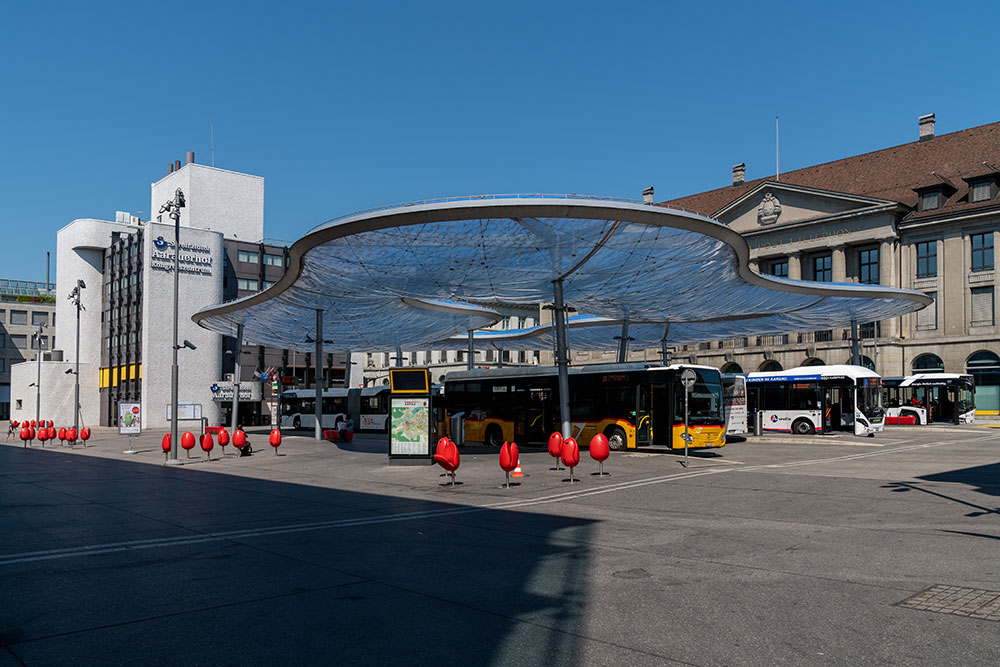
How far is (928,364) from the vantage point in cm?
6019

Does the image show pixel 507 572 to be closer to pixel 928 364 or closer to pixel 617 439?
pixel 617 439

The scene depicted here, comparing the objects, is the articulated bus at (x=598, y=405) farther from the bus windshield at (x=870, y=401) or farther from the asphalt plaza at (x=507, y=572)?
the bus windshield at (x=870, y=401)

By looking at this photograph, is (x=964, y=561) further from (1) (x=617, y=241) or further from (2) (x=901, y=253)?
(2) (x=901, y=253)

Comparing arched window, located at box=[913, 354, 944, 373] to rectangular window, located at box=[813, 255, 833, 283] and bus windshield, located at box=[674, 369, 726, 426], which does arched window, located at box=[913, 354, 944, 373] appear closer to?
rectangular window, located at box=[813, 255, 833, 283]

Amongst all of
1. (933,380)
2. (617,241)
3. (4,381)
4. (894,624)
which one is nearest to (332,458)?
(617,241)

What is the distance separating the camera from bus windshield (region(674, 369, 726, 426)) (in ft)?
85.6

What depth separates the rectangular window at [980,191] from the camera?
5738 cm

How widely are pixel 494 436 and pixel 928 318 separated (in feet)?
143

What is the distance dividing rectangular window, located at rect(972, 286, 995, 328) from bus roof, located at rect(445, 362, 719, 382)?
38589mm

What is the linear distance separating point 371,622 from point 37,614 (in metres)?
2.85

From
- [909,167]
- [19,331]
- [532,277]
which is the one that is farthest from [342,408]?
[19,331]

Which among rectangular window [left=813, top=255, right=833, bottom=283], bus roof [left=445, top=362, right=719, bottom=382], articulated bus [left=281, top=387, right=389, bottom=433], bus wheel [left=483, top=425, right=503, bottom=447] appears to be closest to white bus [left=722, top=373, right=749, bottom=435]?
bus roof [left=445, top=362, right=719, bottom=382]

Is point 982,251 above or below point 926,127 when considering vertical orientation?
below

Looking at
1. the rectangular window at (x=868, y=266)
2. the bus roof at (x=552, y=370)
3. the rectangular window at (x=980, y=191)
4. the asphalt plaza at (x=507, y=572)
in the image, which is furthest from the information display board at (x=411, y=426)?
the rectangular window at (x=868, y=266)
